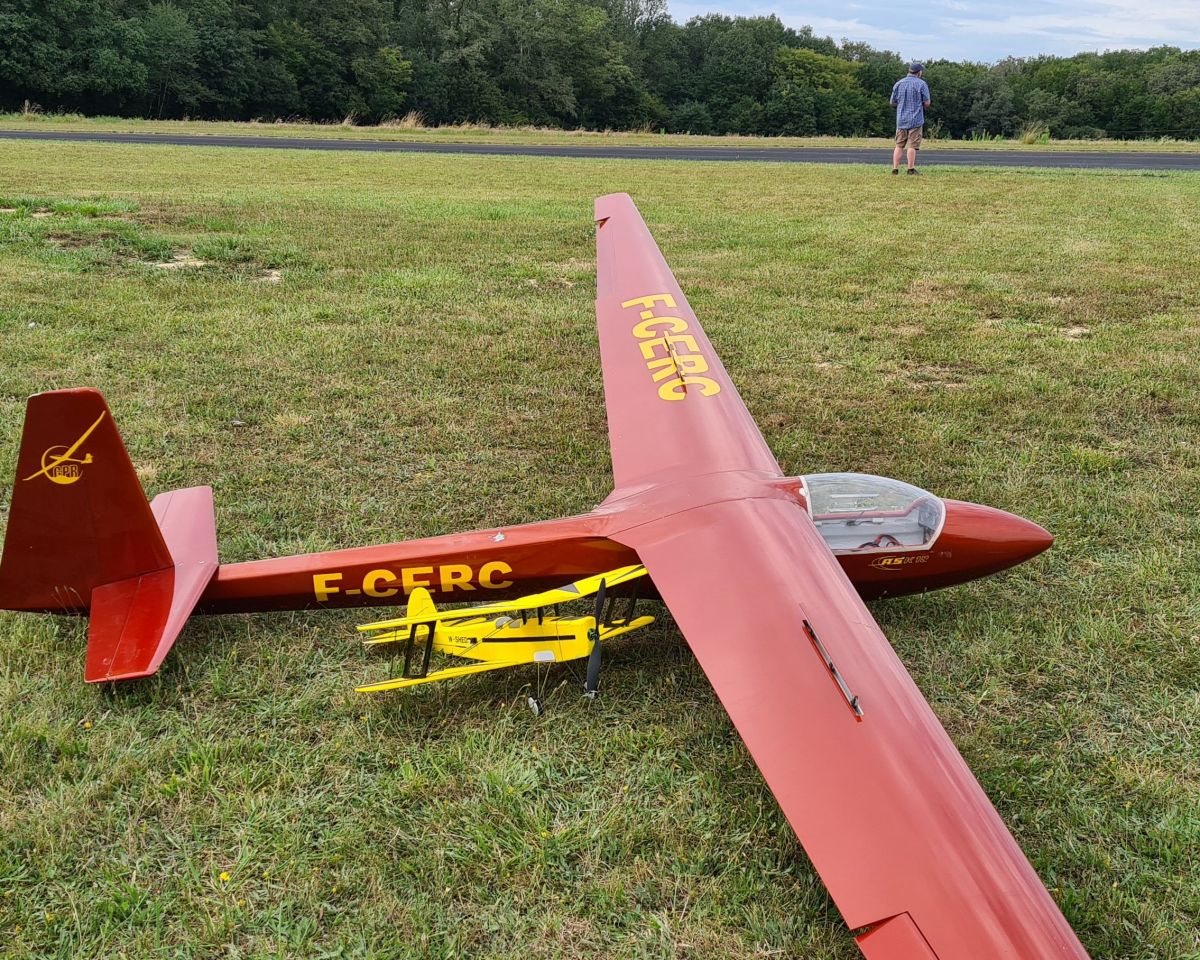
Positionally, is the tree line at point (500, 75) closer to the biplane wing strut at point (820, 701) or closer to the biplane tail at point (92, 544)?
the biplane wing strut at point (820, 701)

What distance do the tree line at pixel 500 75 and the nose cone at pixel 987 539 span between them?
48.4m

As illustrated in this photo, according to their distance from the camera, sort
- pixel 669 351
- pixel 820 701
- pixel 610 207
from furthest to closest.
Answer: pixel 610 207 < pixel 669 351 < pixel 820 701

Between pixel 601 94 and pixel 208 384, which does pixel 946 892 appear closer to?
pixel 208 384

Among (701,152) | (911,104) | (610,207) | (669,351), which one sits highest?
(911,104)

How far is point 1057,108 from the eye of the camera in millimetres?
66375

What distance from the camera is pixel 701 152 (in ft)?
107

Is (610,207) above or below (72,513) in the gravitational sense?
above

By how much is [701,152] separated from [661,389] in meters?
28.4

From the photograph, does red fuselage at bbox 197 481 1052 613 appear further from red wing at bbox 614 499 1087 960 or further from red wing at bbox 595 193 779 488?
red wing at bbox 595 193 779 488

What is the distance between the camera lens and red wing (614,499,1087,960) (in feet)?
9.31

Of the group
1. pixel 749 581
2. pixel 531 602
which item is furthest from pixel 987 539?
pixel 531 602

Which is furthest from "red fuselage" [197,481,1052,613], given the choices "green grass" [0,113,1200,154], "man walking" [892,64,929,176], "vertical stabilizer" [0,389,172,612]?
"green grass" [0,113,1200,154]

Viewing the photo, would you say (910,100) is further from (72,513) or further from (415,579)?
(72,513)

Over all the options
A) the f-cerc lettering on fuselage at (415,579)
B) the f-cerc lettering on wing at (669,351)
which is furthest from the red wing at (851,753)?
the f-cerc lettering on wing at (669,351)
